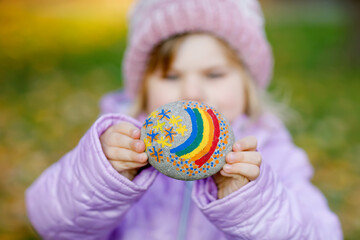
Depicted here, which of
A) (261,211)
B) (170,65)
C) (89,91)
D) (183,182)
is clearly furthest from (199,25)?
(89,91)

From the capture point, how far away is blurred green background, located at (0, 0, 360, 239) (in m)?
3.13

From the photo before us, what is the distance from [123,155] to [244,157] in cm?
39

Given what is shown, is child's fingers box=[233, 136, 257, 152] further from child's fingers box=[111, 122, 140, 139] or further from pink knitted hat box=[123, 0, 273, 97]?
pink knitted hat box=[123, 0, 273, 97]

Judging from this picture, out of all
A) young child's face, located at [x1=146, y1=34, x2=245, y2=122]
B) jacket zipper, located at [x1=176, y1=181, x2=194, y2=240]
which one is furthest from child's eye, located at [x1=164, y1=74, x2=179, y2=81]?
jacket zipper, located at [x1=176, y1=181, x2=194, y2=240]

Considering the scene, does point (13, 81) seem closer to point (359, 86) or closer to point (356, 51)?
point (359, 86)

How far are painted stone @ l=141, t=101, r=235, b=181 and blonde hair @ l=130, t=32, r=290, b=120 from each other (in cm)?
69

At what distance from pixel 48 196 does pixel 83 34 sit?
21.5 ft

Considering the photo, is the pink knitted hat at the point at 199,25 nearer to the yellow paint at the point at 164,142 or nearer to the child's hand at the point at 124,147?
the child's hand at the point at 124,147

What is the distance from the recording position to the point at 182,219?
1.69 m

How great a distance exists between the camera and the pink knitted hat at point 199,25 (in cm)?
191

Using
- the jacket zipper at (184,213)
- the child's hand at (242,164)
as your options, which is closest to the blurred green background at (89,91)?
the jacket zipper at (184,213)

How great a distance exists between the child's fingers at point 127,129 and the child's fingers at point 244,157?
11.8 inches

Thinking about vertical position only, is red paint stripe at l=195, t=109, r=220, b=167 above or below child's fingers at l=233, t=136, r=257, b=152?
above

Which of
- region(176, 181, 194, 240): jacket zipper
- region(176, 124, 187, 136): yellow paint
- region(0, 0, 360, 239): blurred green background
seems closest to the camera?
region(176, 124, 187, 136): yellow paint
